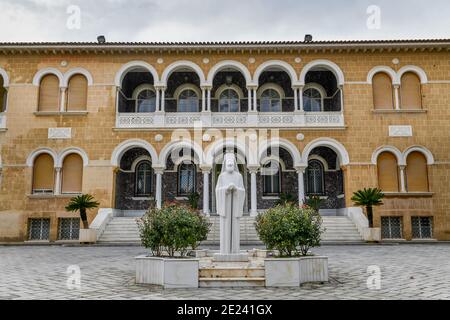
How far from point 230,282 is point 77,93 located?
1684 cm

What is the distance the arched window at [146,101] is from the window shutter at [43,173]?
5.68 meters

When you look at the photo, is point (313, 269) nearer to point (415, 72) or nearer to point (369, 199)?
point (369, 199)

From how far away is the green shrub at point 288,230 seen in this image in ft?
27.2

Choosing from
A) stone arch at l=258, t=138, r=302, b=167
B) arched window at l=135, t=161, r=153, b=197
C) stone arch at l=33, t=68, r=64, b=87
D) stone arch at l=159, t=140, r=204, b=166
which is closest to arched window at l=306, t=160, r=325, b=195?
stone arch at l=258, t=138, r=302, b=167

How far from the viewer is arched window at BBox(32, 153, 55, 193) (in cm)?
2077

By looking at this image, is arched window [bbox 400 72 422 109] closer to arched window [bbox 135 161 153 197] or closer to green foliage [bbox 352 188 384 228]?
green foliage [bbox 352 188 384 228]

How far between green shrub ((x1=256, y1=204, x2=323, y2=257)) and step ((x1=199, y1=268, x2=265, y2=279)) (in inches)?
30.3

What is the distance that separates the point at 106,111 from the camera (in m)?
21.2

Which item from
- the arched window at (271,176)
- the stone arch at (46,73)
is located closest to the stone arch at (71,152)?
the stone arch at (46,73)

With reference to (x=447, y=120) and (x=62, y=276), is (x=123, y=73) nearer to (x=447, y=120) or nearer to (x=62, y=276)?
(x=62, y=276)

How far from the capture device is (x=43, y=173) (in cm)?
2088

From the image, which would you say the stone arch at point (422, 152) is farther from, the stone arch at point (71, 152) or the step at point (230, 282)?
the stone arch at point (71, 152)
